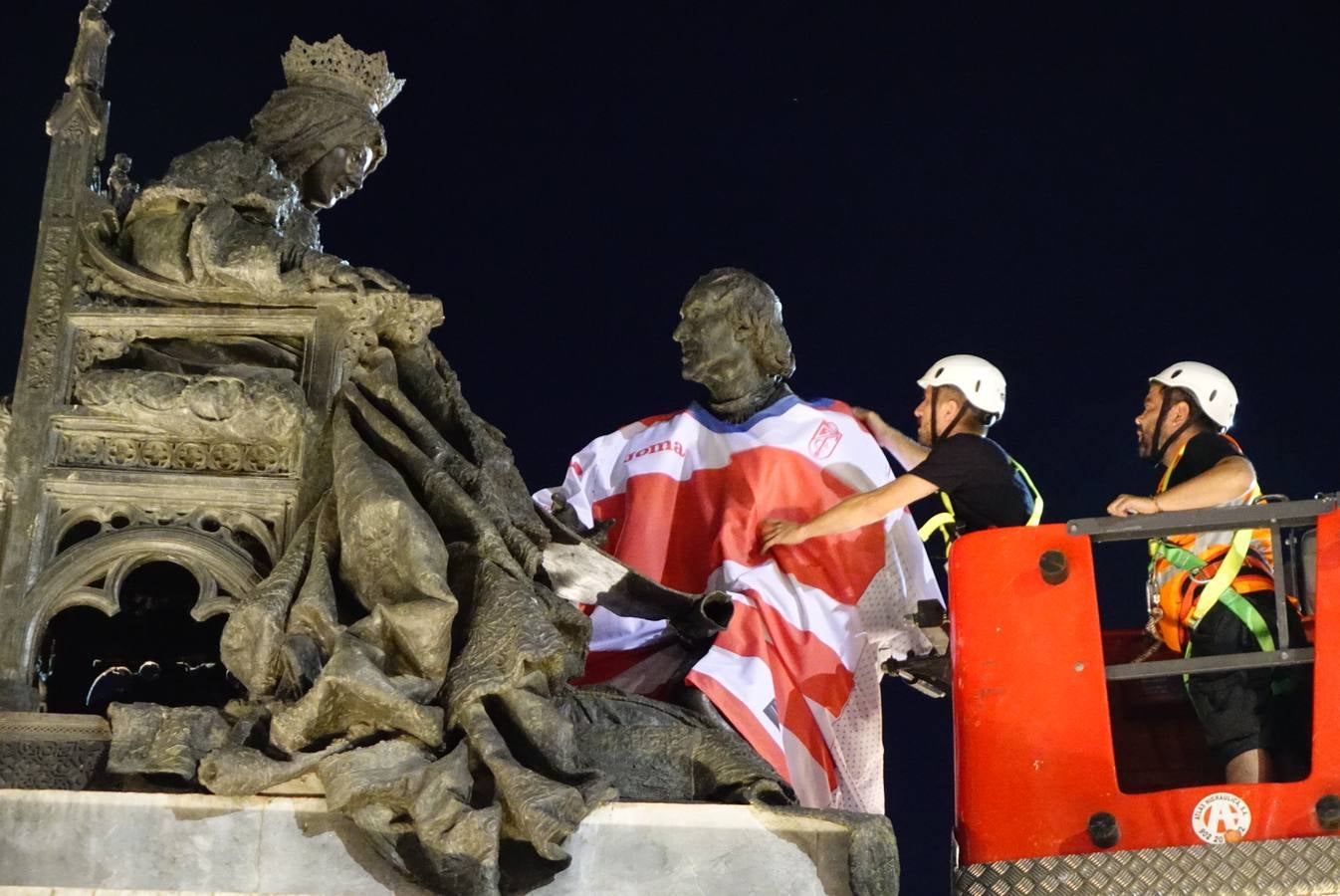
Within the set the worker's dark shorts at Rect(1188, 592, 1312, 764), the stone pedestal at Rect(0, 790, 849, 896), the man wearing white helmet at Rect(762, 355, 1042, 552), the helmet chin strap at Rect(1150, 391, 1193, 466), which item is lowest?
the stone pedestal at Rect(0, 790, 849, 896)

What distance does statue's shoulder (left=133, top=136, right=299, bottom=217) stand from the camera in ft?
23.5

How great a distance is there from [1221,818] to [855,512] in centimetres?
197

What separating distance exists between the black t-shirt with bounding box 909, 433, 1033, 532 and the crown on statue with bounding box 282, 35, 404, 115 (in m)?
2.64

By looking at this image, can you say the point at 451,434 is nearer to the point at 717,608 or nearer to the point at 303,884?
the point at 717,608

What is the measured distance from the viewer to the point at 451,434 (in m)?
6.82

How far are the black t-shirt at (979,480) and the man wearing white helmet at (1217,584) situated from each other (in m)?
0.58

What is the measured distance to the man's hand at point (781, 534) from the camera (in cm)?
771

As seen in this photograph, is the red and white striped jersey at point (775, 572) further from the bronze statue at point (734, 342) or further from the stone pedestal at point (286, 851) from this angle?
the stone pedestal at point (286, 851)

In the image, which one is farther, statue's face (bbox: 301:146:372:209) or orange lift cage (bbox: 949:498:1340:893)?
statue's face (bbox: 301:146:372:209)

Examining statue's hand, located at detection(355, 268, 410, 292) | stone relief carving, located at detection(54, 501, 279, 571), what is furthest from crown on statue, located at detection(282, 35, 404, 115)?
stone relief carving, located at detection(54, 501, 279, 571)

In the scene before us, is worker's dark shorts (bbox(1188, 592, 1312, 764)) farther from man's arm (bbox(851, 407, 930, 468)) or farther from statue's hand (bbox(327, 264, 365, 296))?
statue's hand (bbox(327, 264, 365, 296))

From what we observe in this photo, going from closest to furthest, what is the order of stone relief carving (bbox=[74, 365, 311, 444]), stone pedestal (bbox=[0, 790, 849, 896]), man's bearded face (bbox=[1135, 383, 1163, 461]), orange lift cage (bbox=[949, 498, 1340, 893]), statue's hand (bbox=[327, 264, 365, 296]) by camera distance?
1. stone pedestal (bbox=[0, 790, 849, 896])
2. orange lift cage (bbox=[949, 498, 1340, 893])
3. stone relief carving (bbox=[74, 365, 311, 444])
4. statue's hand (bbox=[327, 264, 365, 296])
5. man's bearded face (bbox=[1135, 383, 1163, 461])

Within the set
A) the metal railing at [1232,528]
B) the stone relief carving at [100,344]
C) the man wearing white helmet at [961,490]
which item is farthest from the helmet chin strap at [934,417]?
the stone relief carving at [100,344]

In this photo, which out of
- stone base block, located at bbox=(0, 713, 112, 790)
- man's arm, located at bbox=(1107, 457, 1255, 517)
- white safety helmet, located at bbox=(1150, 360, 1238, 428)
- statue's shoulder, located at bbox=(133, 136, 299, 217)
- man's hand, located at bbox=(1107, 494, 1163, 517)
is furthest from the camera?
white safety helmet, located at bbox=(1150, 360, 1238, 428)
